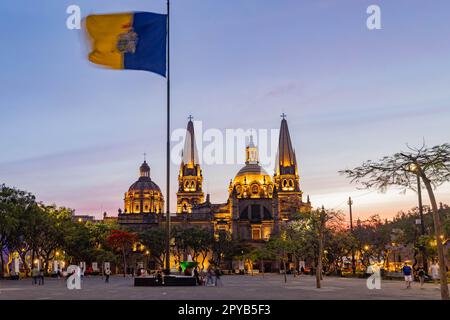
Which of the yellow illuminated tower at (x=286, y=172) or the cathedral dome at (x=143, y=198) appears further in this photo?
the cathedral dome at (x=143, y=198)

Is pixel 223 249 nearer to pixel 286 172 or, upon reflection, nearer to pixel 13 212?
pixel 286 172

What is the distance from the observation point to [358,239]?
8019cm

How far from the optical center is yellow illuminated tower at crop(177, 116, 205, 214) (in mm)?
Result: 177375

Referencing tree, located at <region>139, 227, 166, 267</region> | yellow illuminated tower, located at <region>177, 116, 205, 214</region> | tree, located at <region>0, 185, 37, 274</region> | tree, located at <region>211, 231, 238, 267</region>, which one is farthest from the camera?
yellow illuminated tower, located at <region>177, 116, 205, 214</region>

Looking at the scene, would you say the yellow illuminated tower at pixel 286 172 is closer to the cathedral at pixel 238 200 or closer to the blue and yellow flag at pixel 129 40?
the cathedral at pixel 238 200

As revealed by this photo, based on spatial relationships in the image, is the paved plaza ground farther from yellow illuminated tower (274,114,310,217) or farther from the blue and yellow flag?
yellow illuminated tower (274,114,310,217)

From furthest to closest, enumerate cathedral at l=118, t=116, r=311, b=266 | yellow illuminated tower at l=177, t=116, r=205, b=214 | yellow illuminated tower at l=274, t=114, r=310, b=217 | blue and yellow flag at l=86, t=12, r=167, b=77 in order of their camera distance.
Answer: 1. yellow illuminated tower at l=177, t=116, r=205, b=214
2. yellow illuminated tower at l=274, t=114, r=310, b=217
3. cathedral at l=118, t=116, r=311, b=266
4. blue and yellow flag at l=86, t=12, r=167, b=77

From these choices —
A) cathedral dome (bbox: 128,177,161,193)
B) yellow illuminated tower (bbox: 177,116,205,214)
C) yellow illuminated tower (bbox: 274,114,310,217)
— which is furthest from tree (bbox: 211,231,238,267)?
cathedral dome (bbox: 128,177,161,193)

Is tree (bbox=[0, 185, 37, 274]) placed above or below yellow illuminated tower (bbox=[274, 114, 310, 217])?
below

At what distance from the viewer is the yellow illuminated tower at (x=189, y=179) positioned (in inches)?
6983

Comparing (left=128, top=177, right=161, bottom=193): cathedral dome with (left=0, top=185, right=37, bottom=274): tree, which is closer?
(left=0, top=185, right=37, bottom=274): tree

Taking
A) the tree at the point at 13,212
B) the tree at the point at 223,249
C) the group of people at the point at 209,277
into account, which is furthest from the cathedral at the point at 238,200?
the group of people at the point at 209,277

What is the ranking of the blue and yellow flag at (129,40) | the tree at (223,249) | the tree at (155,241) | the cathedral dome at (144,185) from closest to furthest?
1. the blue and yellow flag at (129,40)
2. the tree at (155,241)
3. the tree at (223,249)
4. the cathedral dome at (144,185)
